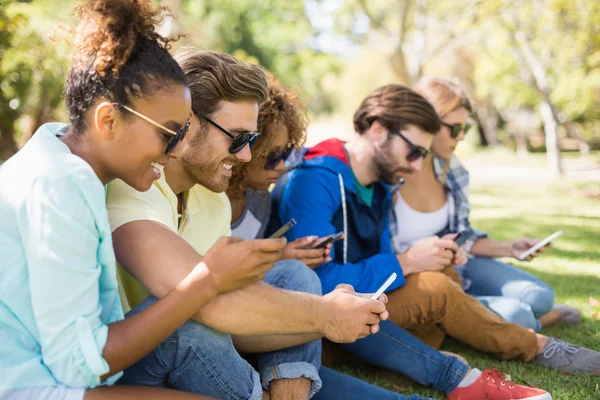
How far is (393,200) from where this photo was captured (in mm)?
4543

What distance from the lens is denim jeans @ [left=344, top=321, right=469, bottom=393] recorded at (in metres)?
3.30

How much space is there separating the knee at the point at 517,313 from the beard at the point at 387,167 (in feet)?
3.56

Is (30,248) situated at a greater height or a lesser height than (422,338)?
greater

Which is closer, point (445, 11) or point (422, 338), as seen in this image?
point (422, 338)

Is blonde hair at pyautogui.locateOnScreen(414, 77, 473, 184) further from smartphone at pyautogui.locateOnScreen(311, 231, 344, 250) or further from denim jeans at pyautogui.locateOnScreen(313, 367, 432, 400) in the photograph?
denim jeans at pyautogui.locateOnScreen(313, 367, 432, 400)

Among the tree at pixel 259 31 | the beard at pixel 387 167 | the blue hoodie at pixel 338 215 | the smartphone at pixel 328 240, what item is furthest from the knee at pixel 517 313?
the tree at pixel 259 31

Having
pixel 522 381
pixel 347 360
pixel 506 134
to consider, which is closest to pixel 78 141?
pixel 347 360

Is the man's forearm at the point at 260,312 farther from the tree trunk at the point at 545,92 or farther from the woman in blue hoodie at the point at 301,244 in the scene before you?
the tree trunk at the point at 545,92

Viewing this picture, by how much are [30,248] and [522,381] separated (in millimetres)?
2775

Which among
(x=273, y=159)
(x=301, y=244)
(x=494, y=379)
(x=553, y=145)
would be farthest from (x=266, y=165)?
(x=553, y=145)

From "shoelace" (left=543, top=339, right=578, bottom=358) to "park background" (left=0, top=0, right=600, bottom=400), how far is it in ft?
0.41

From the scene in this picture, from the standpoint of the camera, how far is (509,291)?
4543 mm

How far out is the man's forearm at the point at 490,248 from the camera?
469 cm

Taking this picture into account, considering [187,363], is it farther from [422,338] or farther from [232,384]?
[422,338]
